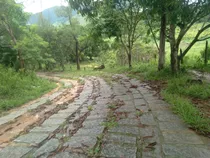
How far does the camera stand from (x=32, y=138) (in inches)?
88.9

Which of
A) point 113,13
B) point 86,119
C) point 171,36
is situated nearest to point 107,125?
point 86,119

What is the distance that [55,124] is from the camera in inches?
106

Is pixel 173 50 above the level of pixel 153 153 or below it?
above

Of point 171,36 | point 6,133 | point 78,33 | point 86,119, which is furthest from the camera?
point 78,33

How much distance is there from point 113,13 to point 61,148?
9.08m

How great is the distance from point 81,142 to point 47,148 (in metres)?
0.40

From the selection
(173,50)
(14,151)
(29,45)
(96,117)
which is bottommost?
(14,151)

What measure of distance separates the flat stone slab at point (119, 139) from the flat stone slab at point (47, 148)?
63cm

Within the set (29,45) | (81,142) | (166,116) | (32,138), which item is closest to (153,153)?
(81,142)

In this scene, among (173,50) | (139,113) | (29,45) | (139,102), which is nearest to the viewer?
(139,113)

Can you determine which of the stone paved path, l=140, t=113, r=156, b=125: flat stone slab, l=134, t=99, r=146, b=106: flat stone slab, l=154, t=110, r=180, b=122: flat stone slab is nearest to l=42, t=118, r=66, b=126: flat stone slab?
the stone paved path

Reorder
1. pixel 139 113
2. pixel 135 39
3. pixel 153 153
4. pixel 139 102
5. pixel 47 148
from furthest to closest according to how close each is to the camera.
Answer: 1. pixel 135 39
2. pixel 139 102
3. pixel 139 113
4. pixel 47 148
5. pixel 153 153

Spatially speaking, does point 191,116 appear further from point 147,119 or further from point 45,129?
point 45,129

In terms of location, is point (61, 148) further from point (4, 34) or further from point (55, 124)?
point (4, 34)
